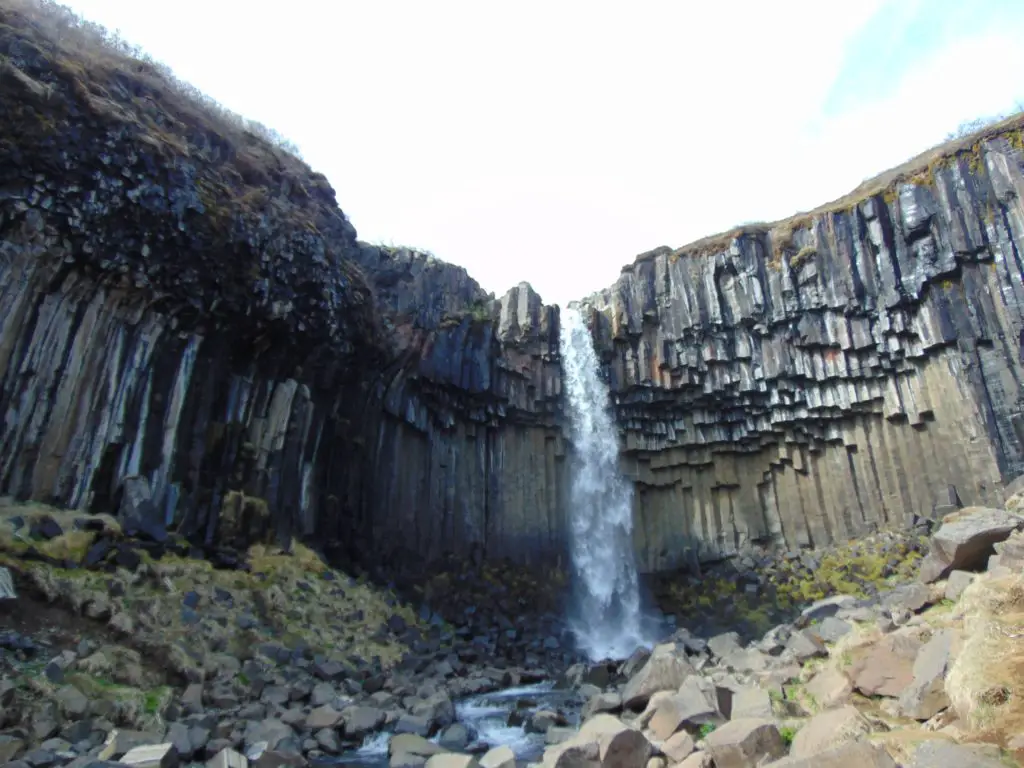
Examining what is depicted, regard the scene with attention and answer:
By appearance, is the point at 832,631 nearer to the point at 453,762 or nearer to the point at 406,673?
the point at 453,762

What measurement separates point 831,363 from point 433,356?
1576 cm

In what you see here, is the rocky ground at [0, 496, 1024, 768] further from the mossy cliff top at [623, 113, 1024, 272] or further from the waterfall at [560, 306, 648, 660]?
the mossy cliff top at [623, 113, 1024, 272]

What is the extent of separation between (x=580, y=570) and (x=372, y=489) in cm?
1031

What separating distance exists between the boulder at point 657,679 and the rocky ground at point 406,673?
0.11 ft

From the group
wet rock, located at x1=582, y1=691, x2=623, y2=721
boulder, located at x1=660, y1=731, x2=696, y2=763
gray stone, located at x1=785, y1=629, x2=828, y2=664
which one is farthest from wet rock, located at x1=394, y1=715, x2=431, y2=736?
gray stone, located at x1=785, y1=629, x2=828, y2=664

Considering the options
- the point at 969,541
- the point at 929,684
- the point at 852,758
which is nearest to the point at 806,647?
the point at 969,541

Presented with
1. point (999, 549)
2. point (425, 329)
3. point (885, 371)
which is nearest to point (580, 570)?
point (425, 329)

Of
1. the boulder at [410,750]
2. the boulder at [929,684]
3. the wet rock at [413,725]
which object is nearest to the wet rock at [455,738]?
the wet rock at [413,725]

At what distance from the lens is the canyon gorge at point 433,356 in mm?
14945

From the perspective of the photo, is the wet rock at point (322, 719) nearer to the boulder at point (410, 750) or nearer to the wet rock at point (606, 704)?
the boulder at point (410, 750)

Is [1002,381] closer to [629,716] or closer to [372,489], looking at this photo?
[629,716]

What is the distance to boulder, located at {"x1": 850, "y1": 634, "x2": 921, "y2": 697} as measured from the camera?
275 inches

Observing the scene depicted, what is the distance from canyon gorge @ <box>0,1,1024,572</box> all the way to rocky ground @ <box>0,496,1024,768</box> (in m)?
2.02

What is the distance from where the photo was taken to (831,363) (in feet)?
87.8
